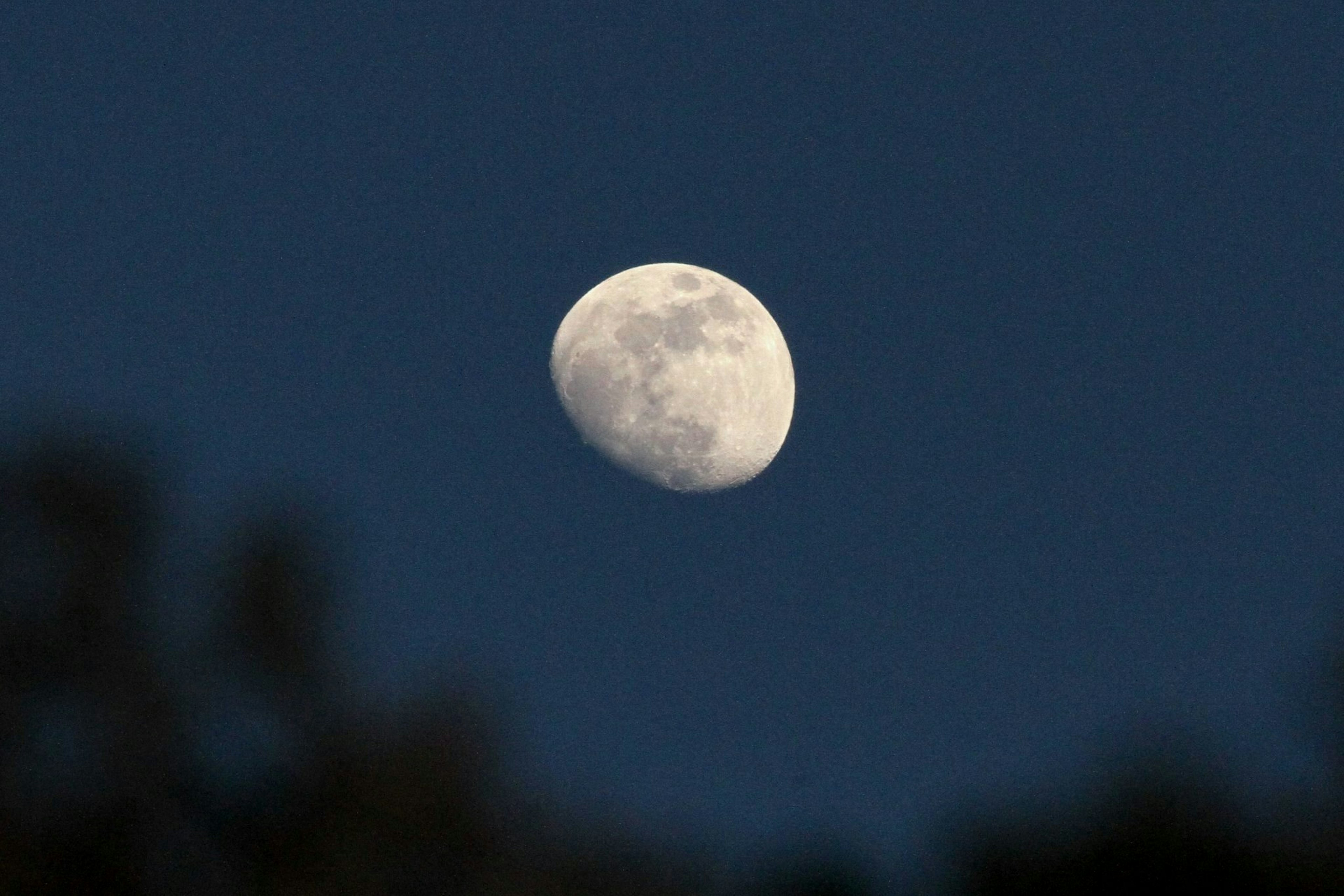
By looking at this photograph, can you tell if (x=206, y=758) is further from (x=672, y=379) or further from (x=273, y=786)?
(x=672, y=379)

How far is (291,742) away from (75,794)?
2.54m

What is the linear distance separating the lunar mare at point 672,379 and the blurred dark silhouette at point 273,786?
352 inches

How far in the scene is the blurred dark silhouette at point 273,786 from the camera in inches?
727

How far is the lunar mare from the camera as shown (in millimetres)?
30000

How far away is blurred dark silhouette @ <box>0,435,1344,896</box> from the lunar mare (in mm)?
8941

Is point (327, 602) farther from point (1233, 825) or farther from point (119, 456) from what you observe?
point (1233, 825)

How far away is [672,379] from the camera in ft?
98.1

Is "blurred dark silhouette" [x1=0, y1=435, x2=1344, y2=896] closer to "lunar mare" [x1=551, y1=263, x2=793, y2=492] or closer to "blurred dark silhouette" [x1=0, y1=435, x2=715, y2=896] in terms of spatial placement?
"blurred dark silhouette" [x1=0, y1=435, x2=715, y2=896]

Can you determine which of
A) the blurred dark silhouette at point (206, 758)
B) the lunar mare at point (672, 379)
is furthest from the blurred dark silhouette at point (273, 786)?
the lunar mare at point (672, 379)

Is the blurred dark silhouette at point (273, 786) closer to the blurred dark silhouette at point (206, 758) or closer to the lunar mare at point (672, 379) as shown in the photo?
the blurred dark silhouette at point (206, 758)

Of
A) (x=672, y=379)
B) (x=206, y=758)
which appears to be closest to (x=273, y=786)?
A: (x=206, y=758)

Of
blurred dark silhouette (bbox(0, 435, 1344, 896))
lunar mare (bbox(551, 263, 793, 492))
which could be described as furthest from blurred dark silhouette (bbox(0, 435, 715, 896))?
lunar mare (bbox(551, 263, 793, 492))

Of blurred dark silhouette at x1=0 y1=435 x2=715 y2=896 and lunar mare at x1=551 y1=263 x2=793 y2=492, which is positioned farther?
lunar mare at x1=551 y1=263 x2=793 y2=492

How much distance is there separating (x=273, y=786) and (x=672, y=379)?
12.2 meters
